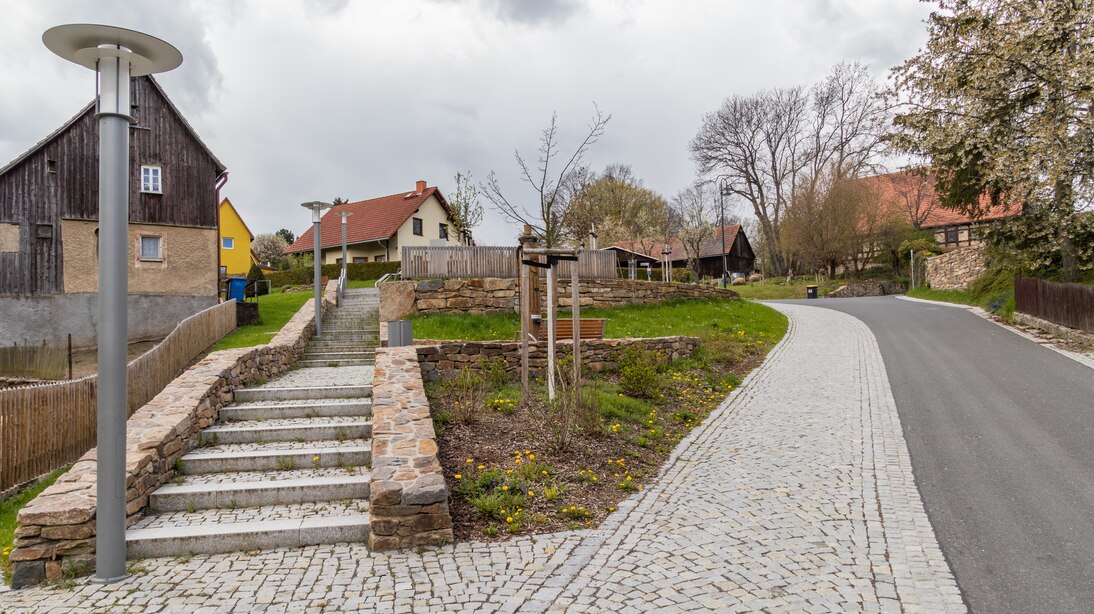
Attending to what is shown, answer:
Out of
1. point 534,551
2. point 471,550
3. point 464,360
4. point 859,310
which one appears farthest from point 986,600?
point 859,310

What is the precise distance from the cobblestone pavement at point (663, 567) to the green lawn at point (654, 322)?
7004mm

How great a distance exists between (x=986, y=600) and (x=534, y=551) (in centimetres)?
295

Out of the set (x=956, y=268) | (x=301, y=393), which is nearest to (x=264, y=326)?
(x=301, y=393)

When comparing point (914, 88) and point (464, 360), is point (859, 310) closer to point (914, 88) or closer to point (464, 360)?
point (914, 88)

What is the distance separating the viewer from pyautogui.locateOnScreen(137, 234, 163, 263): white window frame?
20.3 meters

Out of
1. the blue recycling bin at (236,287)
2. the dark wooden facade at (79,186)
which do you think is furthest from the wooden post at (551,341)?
the dark wooden facade at (79,186)

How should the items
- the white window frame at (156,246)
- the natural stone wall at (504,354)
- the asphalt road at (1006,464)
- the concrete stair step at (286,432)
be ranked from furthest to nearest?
the white window frame at (156,246) → the natural stone wall at (504,354) → the concrete stair step at (286,432) → the asphalt road at (1006,464)

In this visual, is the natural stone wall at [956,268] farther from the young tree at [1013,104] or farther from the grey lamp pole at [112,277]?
the grey lamp pole at [112,277]

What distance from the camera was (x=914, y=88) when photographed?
1603 centimetres

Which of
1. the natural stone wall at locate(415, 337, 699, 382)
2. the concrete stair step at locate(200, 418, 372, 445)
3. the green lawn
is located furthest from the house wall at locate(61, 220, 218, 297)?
the concrete stair step at locate(200, 418, 372, 445)

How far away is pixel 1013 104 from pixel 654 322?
9.95 meters

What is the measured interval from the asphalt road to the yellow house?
43.5 metres

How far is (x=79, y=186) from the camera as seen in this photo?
1981 cm

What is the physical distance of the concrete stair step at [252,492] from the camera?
17.1 ft
